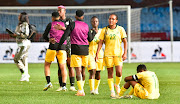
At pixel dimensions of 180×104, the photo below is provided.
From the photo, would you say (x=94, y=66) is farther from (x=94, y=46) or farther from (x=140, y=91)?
(x=140, y=91)

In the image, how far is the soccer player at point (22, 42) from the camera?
41.2ft

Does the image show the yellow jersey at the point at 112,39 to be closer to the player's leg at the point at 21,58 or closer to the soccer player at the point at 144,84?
the soccer player at the point at 144,84

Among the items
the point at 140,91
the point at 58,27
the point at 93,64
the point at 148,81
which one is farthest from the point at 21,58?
the point at 148,81

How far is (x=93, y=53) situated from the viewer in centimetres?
962

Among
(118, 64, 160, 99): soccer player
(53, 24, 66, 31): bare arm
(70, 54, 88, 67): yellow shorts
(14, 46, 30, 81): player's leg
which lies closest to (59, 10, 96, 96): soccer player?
(70, 54, 88, 67): yellow shorts

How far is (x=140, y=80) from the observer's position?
7562 mm

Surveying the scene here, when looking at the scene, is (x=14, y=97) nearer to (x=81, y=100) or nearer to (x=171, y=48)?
(x=81, y=100)

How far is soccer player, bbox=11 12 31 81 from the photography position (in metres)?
12.6

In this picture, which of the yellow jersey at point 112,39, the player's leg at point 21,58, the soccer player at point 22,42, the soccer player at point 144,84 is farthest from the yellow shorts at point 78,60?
the player's leg at point 21,58

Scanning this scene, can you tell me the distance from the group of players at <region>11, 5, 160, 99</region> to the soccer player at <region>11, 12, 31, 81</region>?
3.09m

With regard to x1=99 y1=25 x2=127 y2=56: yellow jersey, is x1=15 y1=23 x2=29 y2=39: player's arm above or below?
above

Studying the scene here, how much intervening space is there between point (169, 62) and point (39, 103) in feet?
60.4

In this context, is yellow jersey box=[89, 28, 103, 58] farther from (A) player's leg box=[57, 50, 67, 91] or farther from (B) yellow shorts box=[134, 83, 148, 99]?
(B) yellow shorts box=[134, 83, 148, 99]

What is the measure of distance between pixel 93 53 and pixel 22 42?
3.92m
